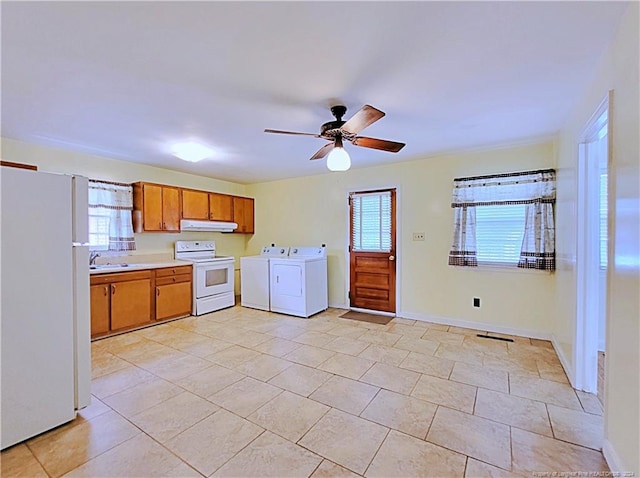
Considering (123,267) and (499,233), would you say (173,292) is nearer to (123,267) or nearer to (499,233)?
(123,267)

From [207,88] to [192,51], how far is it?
18.4 inches

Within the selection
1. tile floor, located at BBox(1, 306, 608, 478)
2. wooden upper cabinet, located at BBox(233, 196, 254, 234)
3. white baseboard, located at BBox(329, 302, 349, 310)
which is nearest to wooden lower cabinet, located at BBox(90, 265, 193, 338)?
tile floor, located at BBox(1, 306, 608, 478)

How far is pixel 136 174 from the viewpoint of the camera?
440 cm

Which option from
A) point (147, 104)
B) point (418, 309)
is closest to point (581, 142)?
point (418, 309)

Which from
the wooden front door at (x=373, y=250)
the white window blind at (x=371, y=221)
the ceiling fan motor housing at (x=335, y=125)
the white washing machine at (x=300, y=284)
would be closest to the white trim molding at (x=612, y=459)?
the ceiling fan motor housing at (x=335, y=125)

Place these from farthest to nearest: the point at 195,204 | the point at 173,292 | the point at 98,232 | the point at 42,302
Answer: the point at 195,204 < the point at 173,292 < the point at 98,232 < the point at 42,302

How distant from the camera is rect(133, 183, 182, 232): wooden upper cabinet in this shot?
14.1ft

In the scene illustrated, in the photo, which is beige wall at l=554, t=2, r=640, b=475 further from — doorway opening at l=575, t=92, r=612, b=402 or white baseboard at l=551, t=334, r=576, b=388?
white baseboard at l=551, t=334, r=576, b=388

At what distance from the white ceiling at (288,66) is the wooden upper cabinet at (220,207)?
6.73 ft

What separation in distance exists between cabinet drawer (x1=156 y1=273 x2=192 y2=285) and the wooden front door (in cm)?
248

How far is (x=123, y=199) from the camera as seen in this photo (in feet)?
13.8

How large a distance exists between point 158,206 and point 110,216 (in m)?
0.60

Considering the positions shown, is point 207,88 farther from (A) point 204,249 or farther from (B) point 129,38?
(A) point 204,249

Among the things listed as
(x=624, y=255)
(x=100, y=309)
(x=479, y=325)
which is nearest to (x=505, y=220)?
(x=479, y=325)
